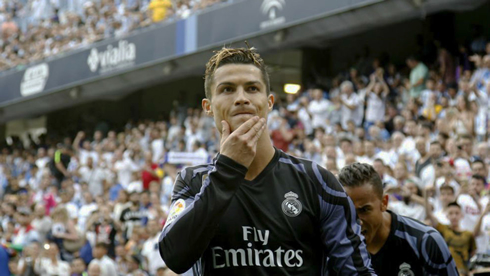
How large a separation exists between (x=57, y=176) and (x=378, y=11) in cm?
957

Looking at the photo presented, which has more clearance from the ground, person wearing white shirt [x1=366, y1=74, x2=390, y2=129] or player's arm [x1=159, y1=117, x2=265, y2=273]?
person wearing white shirt [x1=366, y1=74, x2=390, y2=129]

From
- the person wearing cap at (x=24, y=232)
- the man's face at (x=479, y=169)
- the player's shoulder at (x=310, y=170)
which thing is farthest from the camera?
the person wearing cap at (x=24, y=232)

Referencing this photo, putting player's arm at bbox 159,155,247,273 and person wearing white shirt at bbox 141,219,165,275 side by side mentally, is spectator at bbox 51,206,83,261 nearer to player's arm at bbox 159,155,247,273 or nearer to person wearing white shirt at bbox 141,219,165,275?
person wearing white shirt at bbox 141,219,165,275

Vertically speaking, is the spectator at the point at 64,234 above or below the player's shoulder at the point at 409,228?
above

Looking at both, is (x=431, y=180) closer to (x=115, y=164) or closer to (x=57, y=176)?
(x=115, y=164)

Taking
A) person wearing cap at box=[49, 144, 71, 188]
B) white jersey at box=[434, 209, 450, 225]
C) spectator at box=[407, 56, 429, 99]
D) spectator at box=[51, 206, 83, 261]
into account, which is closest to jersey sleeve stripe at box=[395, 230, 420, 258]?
white jersey at box=[434, 209, 450, 225]

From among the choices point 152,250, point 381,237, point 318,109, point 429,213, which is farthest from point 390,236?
point 318,109

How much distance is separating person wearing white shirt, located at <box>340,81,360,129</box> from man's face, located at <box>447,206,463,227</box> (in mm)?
6751

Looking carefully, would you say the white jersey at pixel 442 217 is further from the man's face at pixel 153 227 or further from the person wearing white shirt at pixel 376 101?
the person wearing white shirt at pixel 376 101

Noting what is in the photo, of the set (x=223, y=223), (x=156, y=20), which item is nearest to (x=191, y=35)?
(x=156, y=20)

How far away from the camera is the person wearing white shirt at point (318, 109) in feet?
53.0

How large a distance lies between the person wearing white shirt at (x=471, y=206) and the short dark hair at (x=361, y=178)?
209 inches

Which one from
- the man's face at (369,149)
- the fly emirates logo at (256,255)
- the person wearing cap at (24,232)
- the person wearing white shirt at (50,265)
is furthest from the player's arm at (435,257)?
the person wearing cap at (24,232)

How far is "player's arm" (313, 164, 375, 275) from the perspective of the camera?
10.7ft
